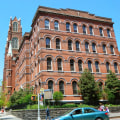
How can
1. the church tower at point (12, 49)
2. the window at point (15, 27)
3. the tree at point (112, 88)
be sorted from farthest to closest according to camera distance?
1. the window at point (15, 27)
2. the church tower at point (12, 49)
3. the tree at point (112, 88)

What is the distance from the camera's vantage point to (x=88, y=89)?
23984 mm

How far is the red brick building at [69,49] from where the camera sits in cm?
2531

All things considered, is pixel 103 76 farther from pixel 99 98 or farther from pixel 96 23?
pixel 96 23

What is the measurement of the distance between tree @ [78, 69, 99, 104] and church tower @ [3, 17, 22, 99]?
128ft

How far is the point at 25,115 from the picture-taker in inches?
739

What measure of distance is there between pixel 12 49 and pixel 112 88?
52017 mm

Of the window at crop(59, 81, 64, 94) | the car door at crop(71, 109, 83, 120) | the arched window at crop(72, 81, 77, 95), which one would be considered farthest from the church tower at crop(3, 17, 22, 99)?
the car door at crop(71, 109, 83, 120)

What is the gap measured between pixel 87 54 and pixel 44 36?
28.2 ft

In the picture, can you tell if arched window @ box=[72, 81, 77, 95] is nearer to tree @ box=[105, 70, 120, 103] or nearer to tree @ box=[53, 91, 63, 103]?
tree @ box=[53, 91, 63, 103]

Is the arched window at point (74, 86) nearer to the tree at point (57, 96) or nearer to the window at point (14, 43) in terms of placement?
the tree at point (57, 96)

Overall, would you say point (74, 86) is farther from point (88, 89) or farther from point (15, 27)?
point (15, 27)

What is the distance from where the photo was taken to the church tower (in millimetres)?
57500

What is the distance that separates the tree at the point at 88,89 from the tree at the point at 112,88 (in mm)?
2676

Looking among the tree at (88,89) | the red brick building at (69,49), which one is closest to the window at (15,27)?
the red brick building at (69,49)
